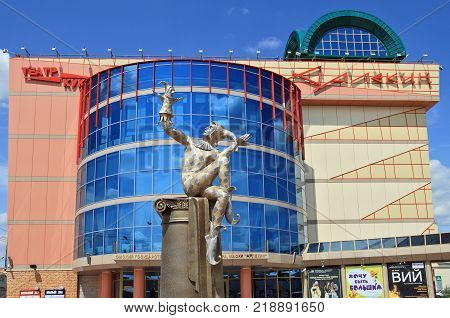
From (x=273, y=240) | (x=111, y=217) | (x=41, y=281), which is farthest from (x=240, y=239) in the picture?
(x=41, y=281)

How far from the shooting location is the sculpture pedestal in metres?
9.25

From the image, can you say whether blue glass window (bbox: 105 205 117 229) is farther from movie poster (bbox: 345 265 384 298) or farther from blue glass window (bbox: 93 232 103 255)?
movie poster (bbox: 345 265 384 298)

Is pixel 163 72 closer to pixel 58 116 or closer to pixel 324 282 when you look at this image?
pixel 58 116

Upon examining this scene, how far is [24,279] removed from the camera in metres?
35.3

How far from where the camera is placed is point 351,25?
47.8m

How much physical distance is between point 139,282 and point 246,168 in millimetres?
9813

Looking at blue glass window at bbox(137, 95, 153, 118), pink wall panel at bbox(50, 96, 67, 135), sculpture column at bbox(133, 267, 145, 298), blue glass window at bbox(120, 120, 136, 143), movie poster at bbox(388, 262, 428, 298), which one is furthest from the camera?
pink wall panel at bbox(50, 96, 67, 135)

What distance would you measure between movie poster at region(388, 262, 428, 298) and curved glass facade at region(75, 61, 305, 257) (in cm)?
651

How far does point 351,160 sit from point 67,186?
76.0 feet

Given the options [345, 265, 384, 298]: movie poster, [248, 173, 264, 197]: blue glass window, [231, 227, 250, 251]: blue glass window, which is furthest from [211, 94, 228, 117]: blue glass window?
[345, 265, 384, 298]: movie poster

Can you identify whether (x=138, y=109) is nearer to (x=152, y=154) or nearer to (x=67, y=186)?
(x=152, y=154)

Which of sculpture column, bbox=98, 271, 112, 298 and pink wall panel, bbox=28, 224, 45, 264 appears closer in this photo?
sculpture column, bbox=98, 271, 112, 298

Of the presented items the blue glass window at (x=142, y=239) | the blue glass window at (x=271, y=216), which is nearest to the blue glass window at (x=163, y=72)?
the blue glass window at (x=142, y=239)

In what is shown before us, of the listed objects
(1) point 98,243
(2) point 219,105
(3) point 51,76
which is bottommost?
(1) point 98,243
